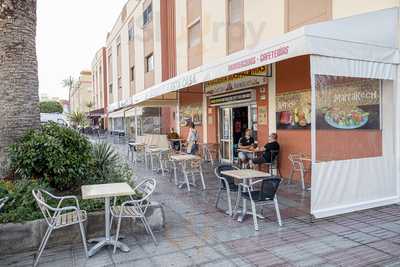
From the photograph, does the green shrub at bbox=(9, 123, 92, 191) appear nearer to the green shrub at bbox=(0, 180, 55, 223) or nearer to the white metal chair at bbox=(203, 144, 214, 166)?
the green shrub at bbox=(0, 180, 55, 223)

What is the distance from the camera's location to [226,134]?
464 inches

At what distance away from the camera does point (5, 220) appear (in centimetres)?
404

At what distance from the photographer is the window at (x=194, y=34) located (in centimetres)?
1362

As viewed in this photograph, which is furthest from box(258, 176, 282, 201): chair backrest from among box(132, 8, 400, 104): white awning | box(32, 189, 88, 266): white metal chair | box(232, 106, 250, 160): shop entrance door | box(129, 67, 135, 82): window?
box(129, 67, 135, 82): window

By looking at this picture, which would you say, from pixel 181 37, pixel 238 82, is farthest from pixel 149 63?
pixel 238 82

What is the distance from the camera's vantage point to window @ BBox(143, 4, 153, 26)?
20.5 m

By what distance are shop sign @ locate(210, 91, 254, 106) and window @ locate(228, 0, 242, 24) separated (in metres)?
2.43

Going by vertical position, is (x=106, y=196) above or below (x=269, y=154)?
below

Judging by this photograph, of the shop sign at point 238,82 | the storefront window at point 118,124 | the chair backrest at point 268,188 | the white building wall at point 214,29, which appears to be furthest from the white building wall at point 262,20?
the storefront window at point 118,124

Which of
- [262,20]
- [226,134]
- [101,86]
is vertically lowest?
[226,134]

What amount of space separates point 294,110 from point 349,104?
195 centimetres

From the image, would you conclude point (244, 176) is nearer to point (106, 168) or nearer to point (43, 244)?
point (106, 168)

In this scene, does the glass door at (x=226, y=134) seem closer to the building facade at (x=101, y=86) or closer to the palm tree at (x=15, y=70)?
the palm tree at (x=15, y=70)

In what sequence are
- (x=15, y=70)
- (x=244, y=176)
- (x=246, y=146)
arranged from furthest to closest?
(x=246, y=146), (x=15, y=70), (x=244, y=176)
